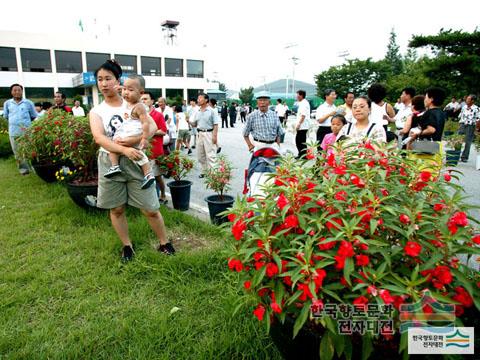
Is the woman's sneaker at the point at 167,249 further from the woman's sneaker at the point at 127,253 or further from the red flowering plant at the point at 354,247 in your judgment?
the red flowering plant at the point at 354,247

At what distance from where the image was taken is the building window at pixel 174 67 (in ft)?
146

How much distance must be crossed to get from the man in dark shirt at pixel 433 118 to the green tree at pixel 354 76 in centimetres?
4216

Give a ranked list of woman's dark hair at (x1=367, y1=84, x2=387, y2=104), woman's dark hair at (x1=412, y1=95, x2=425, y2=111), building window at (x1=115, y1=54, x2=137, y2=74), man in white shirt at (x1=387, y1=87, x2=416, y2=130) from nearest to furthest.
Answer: woman's dark hair at (x1=412, y1=95, x2=425, y2=111), woman's dark hair at (x1=367, y1=84, x2=387, y2=104), man in white shirt at (x1=387, y1=87, x2=416, y2=130), building window at (x1=115, y1=54, x2=137, y2=74)

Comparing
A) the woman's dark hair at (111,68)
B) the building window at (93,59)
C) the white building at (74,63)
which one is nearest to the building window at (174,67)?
the white building at (74,63)

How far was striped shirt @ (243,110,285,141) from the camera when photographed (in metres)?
4.96

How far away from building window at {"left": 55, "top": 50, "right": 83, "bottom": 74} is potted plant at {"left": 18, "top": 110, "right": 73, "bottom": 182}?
122ft

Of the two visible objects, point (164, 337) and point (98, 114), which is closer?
point (164, 337)

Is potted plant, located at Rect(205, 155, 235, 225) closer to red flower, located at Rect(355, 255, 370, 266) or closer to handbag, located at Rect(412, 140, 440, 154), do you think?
handbag, located at Rect(412, 140, 440, 154)

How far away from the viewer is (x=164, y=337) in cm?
235

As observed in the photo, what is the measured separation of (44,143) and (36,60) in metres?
37.3

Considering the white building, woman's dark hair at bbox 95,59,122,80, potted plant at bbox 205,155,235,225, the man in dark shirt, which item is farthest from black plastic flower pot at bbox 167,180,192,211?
the white building

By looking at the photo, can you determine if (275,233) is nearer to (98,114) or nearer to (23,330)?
(23,330)

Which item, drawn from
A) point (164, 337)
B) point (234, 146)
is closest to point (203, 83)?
point (234, 146)

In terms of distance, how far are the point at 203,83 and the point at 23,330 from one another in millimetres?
46835
